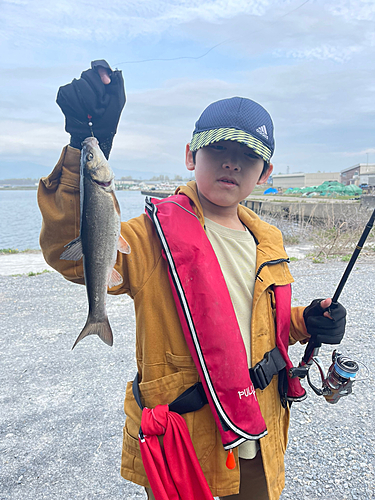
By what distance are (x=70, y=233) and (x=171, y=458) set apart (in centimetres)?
113

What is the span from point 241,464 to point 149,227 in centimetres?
138

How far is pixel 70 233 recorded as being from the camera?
1509 millimetres

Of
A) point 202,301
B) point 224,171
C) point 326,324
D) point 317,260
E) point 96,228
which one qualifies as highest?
point 224,171

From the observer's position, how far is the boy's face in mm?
1807

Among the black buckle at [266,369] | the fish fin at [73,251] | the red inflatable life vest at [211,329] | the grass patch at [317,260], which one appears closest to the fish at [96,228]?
the fish fin at [73,251]

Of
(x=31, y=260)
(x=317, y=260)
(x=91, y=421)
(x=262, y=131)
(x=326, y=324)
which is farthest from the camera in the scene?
(x=31, y=260)

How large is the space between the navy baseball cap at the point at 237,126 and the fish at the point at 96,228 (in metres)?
0.63

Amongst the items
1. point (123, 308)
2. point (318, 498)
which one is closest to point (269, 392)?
point (318, 498)

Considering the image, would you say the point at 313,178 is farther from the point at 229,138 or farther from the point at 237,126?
the point at 229,138

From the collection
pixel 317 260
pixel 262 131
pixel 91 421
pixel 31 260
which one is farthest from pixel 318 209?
pixel 262 131

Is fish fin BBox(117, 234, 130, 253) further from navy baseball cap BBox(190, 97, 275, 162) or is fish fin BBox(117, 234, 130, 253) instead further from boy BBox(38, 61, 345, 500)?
navy baseball cap BBox(190, 97, 275, 162)

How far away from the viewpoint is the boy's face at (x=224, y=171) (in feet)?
5.93

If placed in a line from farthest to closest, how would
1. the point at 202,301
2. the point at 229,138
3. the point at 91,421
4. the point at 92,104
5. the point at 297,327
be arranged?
1. the point at 91,421
2. the point at 297,327
3. the point at 229,138
4. the point at 202,301
5. the point at 92,104

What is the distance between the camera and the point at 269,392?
189 centimetres
